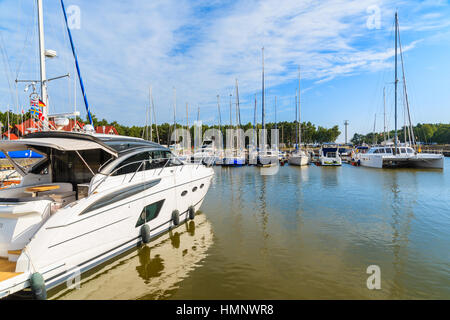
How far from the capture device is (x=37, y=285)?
3.96 m

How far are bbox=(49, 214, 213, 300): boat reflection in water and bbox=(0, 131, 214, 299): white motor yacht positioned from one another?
37cm

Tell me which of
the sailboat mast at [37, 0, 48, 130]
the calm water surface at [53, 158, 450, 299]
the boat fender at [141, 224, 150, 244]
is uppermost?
the sailboat mast at [37, 0, 48, 130]

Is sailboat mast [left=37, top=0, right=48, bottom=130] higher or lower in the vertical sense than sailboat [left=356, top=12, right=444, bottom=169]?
higher

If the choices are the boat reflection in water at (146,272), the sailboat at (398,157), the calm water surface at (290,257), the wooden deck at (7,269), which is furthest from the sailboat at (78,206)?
the sailboat at (398,157)

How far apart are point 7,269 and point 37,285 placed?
25.8 inches

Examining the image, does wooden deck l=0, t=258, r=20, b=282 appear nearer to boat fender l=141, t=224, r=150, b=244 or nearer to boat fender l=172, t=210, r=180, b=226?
boat fender l=141, t=224, r=150, b=244

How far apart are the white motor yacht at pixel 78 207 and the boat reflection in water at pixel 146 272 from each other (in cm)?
37

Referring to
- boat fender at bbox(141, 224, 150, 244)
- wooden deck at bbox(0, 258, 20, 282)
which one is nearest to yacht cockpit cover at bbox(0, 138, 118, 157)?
boat fender at bbox(141, 224, 150, 244)

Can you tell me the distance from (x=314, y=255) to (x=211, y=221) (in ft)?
13.7

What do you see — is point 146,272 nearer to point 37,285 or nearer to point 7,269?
point 37,285

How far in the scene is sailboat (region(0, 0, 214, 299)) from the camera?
420 cm

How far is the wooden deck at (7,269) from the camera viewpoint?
Answer: 12.6ft

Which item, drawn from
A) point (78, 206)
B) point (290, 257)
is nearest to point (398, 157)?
point (290, 257)
